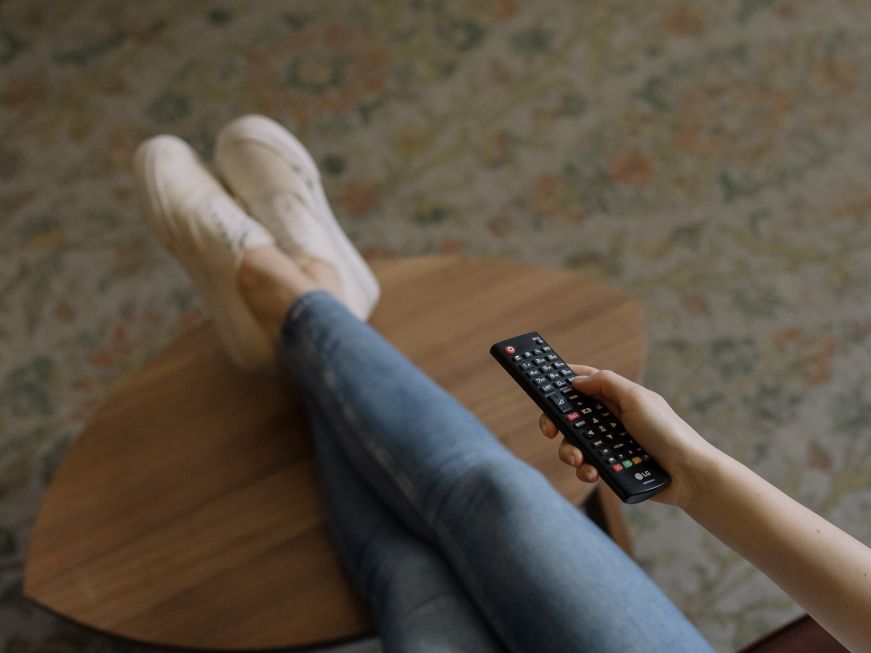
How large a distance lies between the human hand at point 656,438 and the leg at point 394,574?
174 mm

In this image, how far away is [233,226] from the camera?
3.31 ft

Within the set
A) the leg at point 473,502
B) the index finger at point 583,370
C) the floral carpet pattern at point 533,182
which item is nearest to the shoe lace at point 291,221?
the leg at point 473,502

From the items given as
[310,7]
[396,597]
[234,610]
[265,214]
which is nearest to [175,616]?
[234,610]

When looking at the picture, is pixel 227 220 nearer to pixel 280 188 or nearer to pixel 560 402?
pixel 280 188

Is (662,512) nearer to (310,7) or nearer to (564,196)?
(564,196)

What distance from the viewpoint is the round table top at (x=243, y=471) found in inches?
33.4

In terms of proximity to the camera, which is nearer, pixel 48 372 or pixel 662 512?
pixel 662 512

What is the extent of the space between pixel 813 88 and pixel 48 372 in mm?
1221

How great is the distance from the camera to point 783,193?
55.7 inches

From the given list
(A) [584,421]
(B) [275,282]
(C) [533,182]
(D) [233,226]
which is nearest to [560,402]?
(A) [584,421]

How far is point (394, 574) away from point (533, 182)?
811 mm

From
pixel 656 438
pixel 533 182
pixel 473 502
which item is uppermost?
pixel 656 438

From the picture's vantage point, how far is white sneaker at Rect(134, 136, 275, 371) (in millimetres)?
973

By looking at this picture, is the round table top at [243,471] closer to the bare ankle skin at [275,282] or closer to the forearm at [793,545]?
the bare ankle skin at [275,282]
